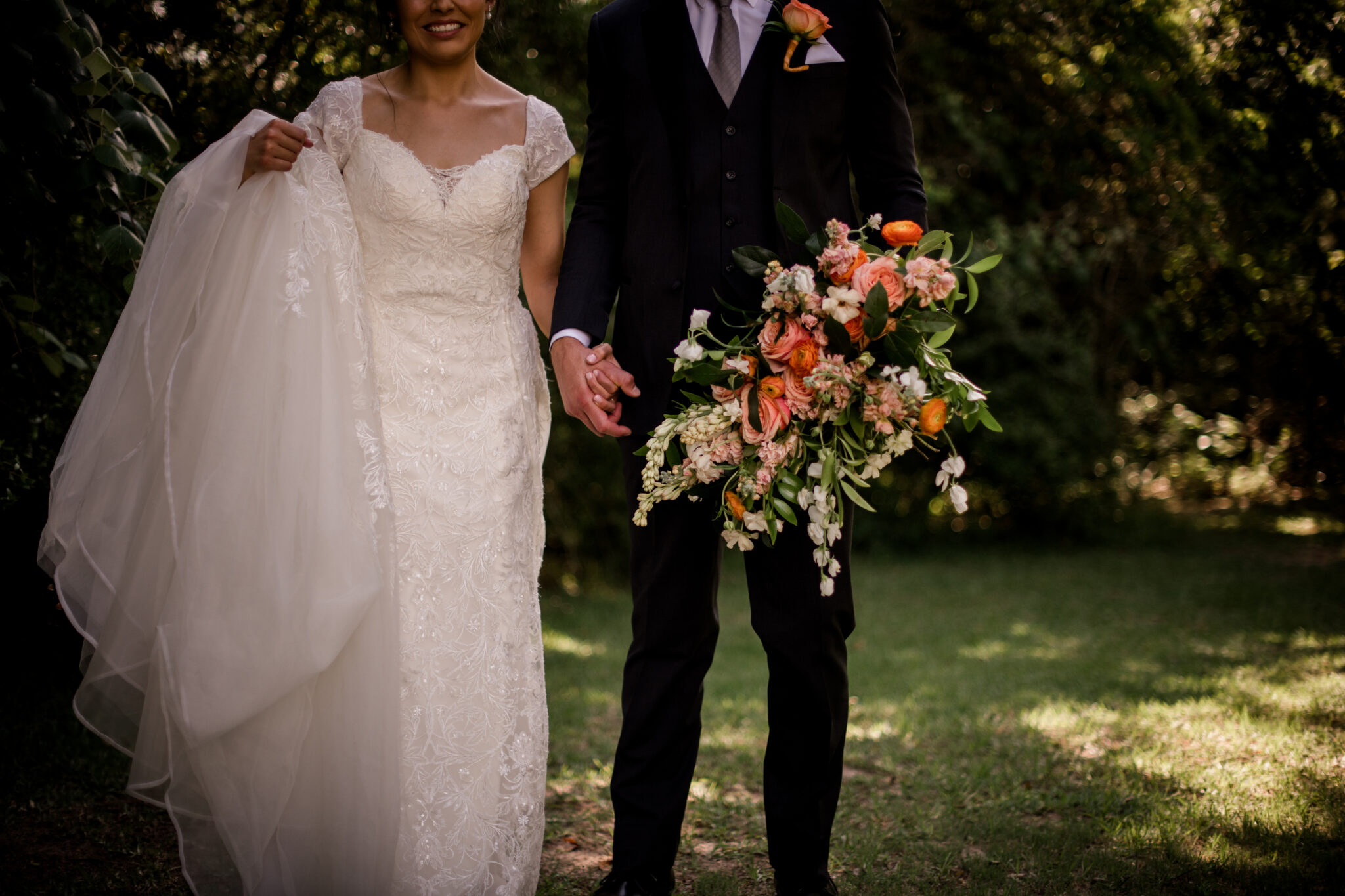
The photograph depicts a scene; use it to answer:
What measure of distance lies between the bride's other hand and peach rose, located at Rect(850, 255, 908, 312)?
4.48 ft

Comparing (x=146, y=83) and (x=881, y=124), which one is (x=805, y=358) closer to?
(x=881, y=124)

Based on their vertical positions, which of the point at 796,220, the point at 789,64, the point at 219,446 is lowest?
the point at 219,446

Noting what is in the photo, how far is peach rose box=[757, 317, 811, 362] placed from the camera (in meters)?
2.00

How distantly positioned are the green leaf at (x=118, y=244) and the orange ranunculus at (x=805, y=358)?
1798 millimetres

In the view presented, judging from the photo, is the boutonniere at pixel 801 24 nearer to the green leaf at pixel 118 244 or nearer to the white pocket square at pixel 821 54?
the white pocket square at pixel 821 54

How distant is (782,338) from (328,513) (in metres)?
1.04

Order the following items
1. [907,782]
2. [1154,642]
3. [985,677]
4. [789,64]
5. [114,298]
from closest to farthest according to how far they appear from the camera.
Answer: [789,64] → [907,782] → [114,298] → [985,677] → [1154,642]

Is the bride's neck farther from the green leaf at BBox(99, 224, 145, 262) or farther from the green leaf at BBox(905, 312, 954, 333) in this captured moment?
the green leaf at BBox(905, 312, 954, 333)

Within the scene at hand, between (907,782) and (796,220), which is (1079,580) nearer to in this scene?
(907,782)

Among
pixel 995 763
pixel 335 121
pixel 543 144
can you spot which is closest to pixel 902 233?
pixel 543 144

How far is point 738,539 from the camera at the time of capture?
2035 millimetres

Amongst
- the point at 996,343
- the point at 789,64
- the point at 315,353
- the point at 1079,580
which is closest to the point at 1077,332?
the point at 996,343

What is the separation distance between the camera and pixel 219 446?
210 cm

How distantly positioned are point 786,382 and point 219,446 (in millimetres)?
1226
